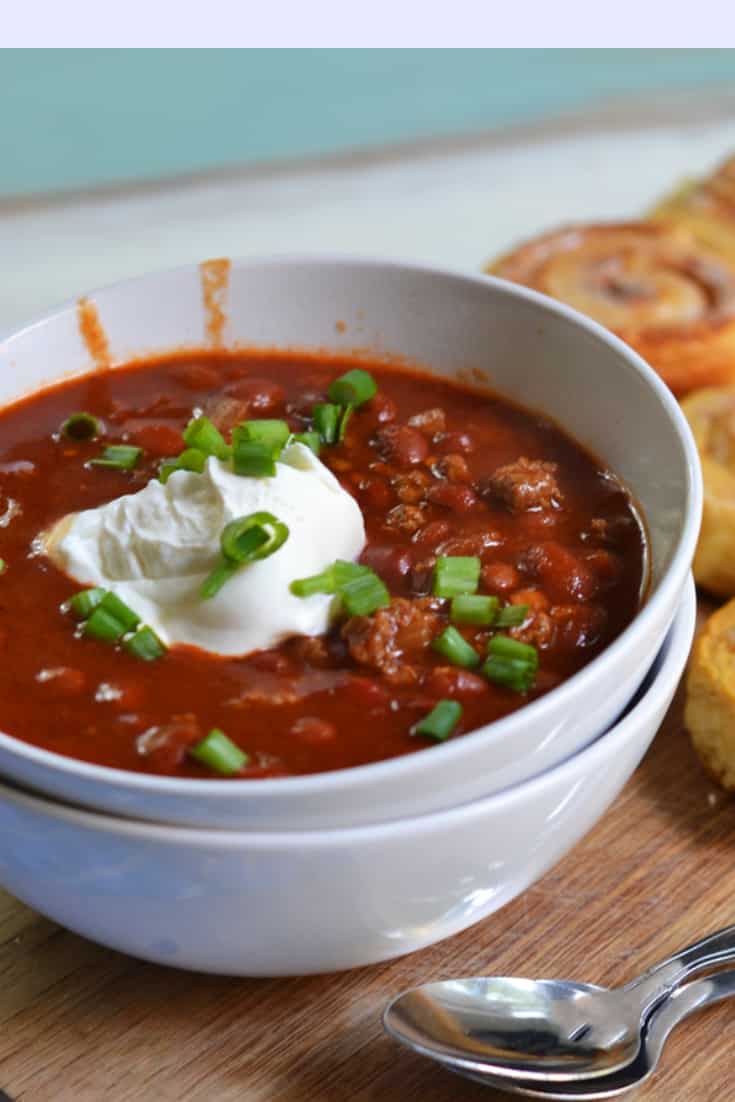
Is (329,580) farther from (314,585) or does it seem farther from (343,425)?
(343,425)

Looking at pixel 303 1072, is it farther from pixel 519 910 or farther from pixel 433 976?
pixel 519 910

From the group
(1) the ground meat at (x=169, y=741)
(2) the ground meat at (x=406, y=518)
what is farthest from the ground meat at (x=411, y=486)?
(1) the ground meat at (x=169, y=741)

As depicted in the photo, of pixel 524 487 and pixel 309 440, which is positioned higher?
pixel 309 440

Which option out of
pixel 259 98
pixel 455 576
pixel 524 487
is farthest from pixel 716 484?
pixel 259 98

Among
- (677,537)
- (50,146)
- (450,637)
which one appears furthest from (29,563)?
(50,146)

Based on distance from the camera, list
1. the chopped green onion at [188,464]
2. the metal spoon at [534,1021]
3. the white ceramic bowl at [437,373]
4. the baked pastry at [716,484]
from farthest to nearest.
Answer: the baked pastry at [716,484] → the chopped green onion at [188,464] → the metal spoon at [534,1021] → the white ceramic bowl at [437,373]

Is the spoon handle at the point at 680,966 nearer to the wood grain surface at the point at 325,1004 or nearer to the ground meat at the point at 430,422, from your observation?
the wood grain surface at the point at 325,1004

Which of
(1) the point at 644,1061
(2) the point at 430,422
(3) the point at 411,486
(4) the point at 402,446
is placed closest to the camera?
(1) the point at 644,1061
